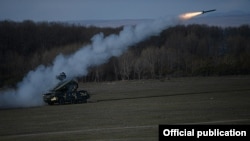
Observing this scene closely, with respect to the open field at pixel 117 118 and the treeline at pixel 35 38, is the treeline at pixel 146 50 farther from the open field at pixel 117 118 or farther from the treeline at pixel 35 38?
the open field at pixel 117 118

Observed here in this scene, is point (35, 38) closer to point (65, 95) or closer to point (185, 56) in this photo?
point (185, 56)

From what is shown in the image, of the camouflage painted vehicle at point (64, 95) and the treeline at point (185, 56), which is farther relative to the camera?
the treeline at point (185, 56)

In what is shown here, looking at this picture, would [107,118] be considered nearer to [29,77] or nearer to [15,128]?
[15,128]

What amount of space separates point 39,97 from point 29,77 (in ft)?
7.20

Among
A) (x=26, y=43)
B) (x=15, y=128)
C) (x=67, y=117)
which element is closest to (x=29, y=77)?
(x=67, y=117)

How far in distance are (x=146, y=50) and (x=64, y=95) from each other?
6036 centimetres

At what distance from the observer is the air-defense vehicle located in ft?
172

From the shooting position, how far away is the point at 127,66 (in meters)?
105

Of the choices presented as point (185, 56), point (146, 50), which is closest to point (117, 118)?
point (146, 50)

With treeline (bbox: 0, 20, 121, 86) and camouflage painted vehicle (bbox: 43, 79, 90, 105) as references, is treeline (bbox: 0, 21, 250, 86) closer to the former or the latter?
treeline (bbox: 0, 20, 121, 86)

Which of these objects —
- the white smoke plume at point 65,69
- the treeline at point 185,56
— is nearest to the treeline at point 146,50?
the treeline at point 185,56

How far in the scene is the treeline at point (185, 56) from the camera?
104 m

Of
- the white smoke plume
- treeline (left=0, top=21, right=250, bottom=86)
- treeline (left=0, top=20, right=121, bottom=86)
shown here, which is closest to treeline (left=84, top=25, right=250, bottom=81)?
treeline (left=0, top=21, right=250, bottom=86)

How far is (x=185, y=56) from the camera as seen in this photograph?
119 metres
